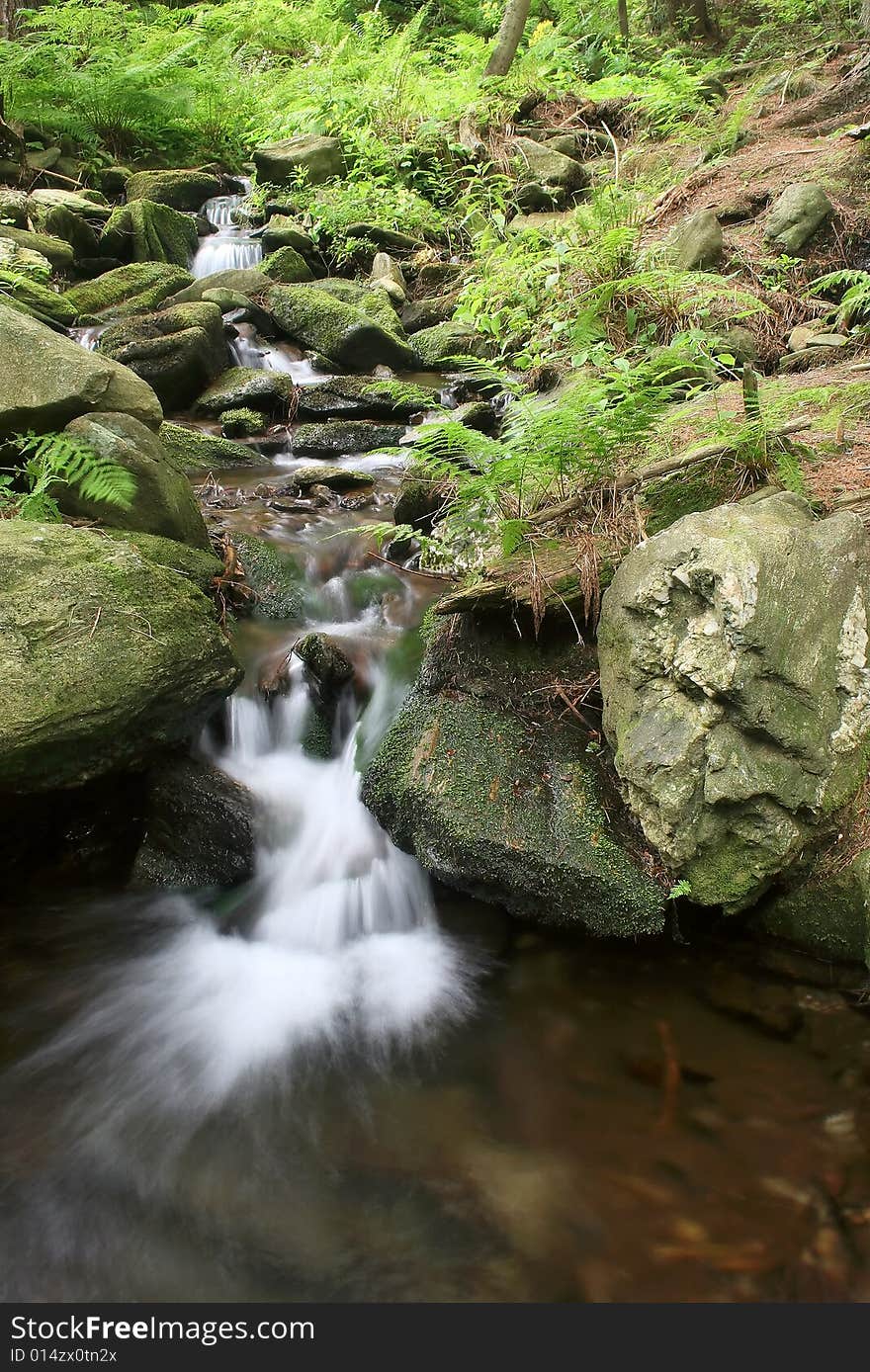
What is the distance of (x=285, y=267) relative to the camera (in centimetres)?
1041

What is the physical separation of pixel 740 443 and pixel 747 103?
8.20 m

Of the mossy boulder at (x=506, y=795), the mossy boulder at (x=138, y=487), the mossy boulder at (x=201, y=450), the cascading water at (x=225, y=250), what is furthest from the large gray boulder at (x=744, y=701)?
the cascading water at (x=225, y=250)

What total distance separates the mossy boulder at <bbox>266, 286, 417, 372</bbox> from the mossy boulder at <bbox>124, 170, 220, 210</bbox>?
400cm

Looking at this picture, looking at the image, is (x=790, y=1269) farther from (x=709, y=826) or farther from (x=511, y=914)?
(x=511, y=914)

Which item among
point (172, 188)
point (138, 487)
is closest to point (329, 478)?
point (138, 487)

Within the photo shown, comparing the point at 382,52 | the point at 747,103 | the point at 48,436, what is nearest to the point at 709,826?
the point at 48,436

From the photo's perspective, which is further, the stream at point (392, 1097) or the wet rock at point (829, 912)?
the wet rock at point (829, 912)

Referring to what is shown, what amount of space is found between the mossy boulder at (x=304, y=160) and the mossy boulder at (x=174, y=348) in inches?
201

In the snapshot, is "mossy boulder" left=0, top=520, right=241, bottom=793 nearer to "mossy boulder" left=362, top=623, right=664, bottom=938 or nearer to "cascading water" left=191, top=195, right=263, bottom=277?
"mossy boulder" left=362, top=623, right=664, bottom=938

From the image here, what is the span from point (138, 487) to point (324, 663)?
142 cm

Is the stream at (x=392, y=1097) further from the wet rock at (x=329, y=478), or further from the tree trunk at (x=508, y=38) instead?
the tree trunk at (x=508, y=38)

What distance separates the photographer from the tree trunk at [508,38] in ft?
38.8

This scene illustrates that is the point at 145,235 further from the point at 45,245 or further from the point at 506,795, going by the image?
the point at 506,795

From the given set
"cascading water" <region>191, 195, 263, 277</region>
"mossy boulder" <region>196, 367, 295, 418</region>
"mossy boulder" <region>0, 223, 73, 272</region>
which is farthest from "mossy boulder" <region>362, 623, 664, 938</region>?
"cascading water" <region>191, 195, 263, 277</region>
